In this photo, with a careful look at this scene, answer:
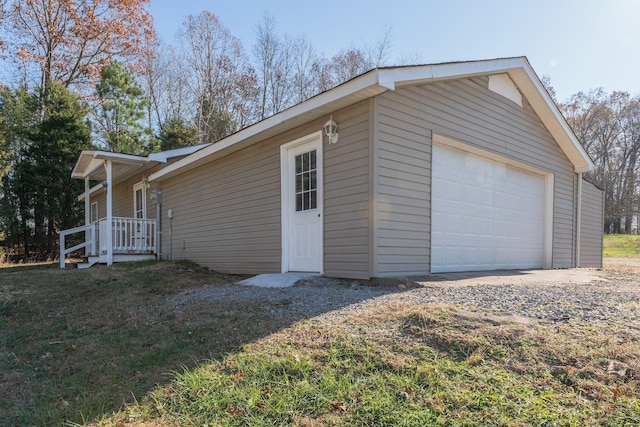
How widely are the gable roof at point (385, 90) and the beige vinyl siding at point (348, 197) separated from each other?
35cm

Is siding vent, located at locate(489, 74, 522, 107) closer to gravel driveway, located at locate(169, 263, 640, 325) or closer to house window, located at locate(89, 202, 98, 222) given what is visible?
gravel driveway, located at locate(169, 263, 640, 325)

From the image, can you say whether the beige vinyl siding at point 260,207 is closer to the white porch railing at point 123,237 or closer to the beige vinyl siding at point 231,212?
the beige vinyl siding at point 231,212

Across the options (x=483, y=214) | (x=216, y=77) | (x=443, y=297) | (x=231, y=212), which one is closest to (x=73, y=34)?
(x=216, y=77)

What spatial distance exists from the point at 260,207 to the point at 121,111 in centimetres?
1593

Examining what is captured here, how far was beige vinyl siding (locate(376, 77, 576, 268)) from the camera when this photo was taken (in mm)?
5562

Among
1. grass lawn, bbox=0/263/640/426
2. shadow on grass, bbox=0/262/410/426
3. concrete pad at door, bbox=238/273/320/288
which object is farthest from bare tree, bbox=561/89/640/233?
grass lawn, bbox=0/263/640/426

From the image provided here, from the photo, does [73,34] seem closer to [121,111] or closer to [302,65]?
[121,111]

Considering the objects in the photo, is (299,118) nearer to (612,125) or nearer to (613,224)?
(612,125)

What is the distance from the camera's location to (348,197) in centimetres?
547

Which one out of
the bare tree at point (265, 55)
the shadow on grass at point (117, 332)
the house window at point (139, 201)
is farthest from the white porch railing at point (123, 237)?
the bare tree at point (265, 55)

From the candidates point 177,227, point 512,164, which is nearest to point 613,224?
point 512,164

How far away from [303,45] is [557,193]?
16.1 meters

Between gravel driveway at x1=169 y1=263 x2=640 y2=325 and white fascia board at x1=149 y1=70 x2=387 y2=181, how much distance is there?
Answer: 2466mm

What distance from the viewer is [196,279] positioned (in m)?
6.93
